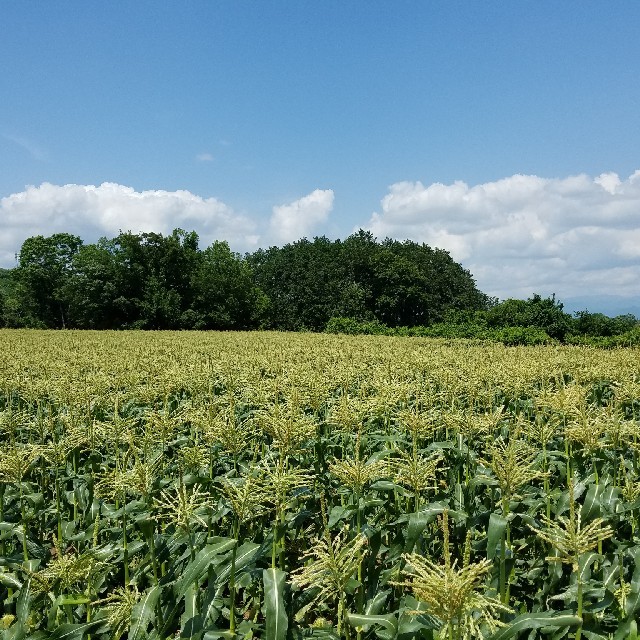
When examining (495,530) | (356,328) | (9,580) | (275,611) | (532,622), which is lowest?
(9,580)

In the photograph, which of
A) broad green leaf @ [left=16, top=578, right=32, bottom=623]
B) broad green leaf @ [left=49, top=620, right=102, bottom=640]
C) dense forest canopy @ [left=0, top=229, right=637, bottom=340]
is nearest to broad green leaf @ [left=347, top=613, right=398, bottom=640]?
broad green leaf @ [left=49, top=620, right=102, bottom=640]

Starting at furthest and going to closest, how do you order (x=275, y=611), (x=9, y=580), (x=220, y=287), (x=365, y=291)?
(x=365, y=291), (x=220, y=287), (x=9, y=580), (x=275, y=611)

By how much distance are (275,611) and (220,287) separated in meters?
66.4

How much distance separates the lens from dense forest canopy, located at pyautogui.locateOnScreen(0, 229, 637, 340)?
64.8 m

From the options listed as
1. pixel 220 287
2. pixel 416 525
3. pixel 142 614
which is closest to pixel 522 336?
pixel 416 525

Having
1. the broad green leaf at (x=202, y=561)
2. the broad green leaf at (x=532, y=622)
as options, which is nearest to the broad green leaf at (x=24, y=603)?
the broad green leaf at (x=202, y=561)

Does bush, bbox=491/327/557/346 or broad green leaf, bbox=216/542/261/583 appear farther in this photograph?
bush, bbox=491/327/557/346

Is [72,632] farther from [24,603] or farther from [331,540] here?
[331,540]

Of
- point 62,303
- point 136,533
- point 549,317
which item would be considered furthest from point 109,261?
point 136,533

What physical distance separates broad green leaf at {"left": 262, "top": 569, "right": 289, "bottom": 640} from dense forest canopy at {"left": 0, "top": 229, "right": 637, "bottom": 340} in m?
50.1

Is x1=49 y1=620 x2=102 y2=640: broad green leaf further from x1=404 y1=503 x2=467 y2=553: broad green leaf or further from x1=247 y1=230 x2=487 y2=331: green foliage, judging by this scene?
x1=247 y1=230 x2=487 y2=331: green foliage

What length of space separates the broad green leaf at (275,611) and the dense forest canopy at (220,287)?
164 feet

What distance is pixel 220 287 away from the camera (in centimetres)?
6769

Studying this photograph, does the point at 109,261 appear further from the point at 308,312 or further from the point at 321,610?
the point at 321,610
